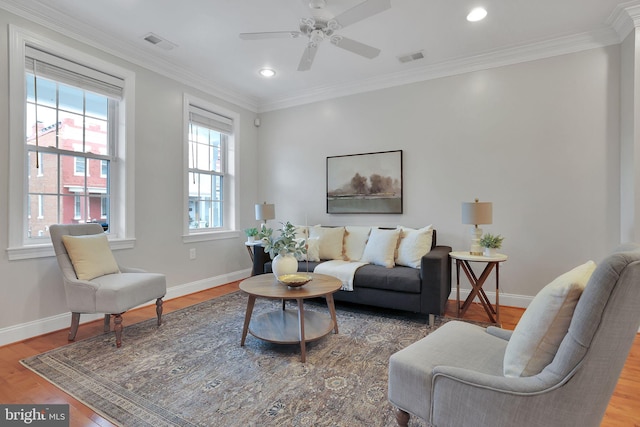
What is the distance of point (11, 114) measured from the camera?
2576mm

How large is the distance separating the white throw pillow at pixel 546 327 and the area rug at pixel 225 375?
72 centimetres

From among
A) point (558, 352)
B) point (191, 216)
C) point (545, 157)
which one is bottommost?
point (558, 352)

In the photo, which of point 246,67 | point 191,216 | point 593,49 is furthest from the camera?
point 191,216

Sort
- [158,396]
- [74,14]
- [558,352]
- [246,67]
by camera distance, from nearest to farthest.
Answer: [558,352], [158,396], [74,14], [246,67]

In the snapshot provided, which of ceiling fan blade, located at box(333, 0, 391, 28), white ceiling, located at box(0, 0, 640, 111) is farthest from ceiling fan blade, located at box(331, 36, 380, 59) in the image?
white ceiling, located at box(0, 0, 640, 111)

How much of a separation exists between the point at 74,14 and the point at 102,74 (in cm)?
53

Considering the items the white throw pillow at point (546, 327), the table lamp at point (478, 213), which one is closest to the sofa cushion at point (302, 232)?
the table lamp at point (478, 213)

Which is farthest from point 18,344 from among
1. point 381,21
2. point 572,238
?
point 572,238

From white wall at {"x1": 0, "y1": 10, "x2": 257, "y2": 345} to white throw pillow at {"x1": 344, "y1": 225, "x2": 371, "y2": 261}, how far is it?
181 centimetres

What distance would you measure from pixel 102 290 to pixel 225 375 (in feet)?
3.98

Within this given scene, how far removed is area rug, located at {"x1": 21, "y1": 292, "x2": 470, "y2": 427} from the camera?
1.68 meters

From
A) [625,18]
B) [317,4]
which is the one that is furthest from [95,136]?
[625,18]

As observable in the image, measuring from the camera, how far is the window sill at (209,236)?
408cm

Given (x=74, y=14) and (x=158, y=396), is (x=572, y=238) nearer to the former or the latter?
(x=158, y=396)
